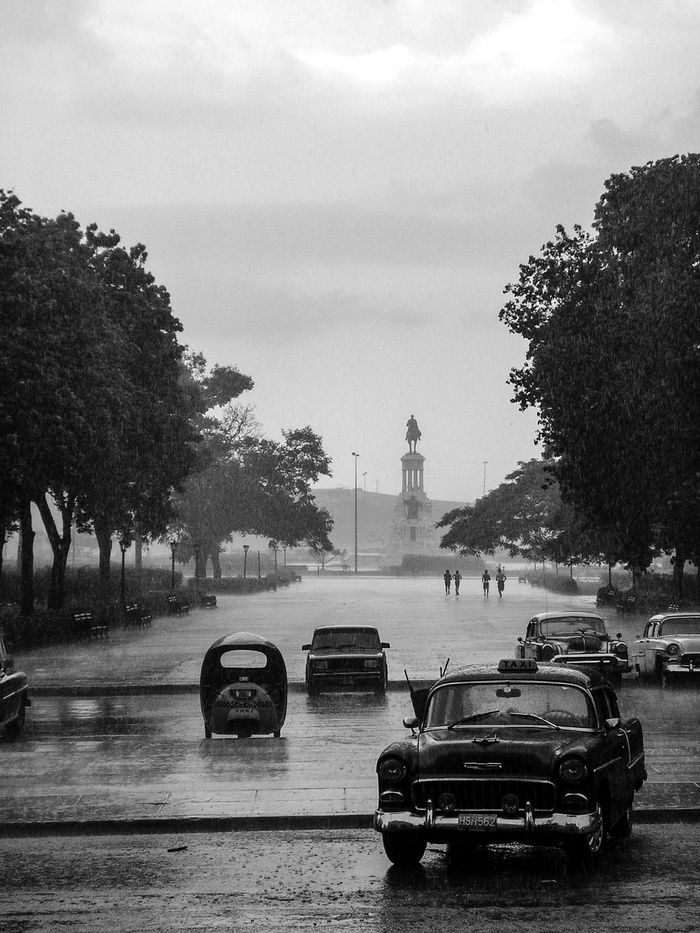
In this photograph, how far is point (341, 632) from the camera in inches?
1023

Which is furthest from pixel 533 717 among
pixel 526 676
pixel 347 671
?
pixel 347 671

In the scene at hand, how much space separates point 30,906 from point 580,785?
3.86 meters

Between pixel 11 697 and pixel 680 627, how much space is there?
46.5 ft

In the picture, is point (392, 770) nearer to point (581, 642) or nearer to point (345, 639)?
point (345, 639)

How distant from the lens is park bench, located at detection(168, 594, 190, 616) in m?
58.8

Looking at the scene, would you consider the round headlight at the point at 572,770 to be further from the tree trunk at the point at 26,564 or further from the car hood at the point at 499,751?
the tree trunk at the point at 26,564

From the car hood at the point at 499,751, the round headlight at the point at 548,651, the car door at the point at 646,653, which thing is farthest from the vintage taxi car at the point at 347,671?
the car hood at the point at 499,751

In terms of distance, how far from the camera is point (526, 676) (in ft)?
34.4

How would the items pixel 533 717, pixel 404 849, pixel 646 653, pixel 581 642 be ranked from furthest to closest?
pixel 646 653 < pixel 581 642 < pixel 533 717 < pixel 404 849

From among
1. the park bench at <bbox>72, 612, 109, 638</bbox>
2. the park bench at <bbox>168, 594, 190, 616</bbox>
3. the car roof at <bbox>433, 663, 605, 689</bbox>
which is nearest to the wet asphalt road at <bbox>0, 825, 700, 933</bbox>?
the car roof at <bbox>433, 663, 605, 689</bbox>

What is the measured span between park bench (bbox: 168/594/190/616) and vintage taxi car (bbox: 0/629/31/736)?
40.0 meters

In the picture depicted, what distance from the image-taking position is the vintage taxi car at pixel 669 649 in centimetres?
2494

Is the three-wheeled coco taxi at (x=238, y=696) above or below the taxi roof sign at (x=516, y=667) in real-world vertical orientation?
below

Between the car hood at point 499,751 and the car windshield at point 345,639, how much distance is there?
15646 millimetres
